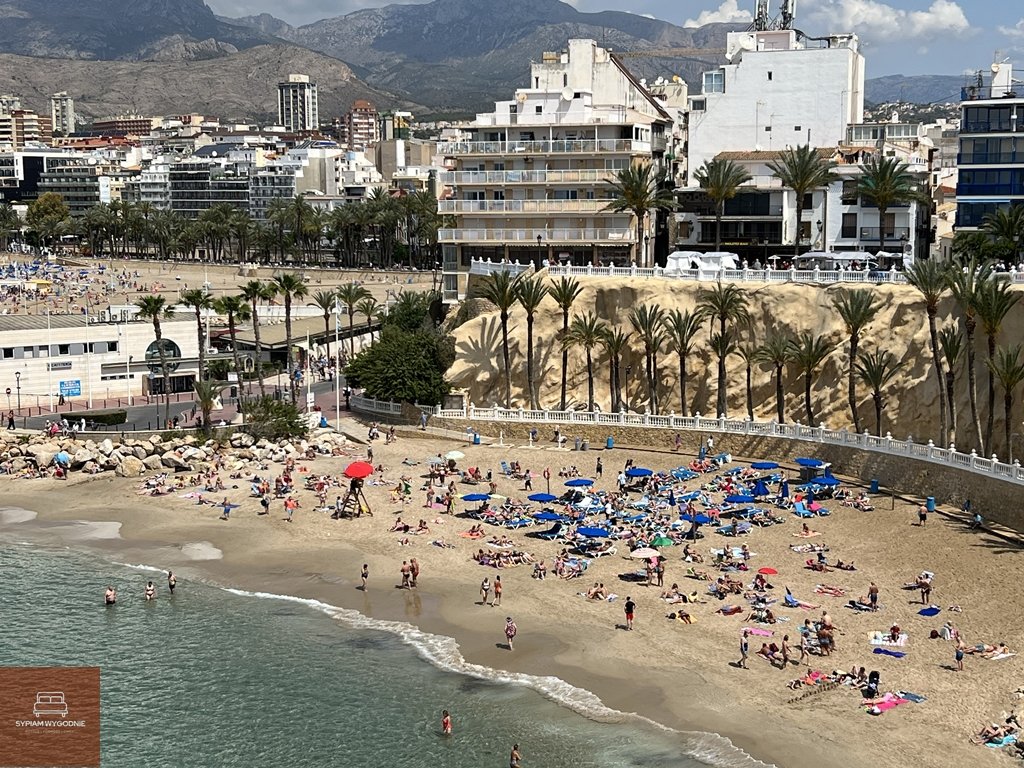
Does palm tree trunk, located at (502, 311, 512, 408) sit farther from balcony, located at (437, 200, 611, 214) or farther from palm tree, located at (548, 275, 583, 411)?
balcony, located at (437, 200, 611, 214)

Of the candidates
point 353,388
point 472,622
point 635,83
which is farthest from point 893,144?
point 472,622

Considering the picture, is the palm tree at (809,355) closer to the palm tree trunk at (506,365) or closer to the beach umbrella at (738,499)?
the beach umbrella at (738,499)

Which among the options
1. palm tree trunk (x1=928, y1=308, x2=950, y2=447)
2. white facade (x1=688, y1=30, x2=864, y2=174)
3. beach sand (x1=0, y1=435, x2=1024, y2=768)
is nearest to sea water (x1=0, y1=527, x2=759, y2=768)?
beach sand (x1=0, y1=435, x2=1024, y2=768)

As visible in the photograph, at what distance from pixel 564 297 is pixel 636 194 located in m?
9.49

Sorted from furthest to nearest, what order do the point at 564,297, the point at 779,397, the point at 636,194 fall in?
the point at 636,194 < the point at 564,297 < the point at 779,397

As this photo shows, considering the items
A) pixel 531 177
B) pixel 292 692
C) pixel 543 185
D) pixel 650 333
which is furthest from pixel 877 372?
pixel 292 692

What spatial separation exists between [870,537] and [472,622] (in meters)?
15.6

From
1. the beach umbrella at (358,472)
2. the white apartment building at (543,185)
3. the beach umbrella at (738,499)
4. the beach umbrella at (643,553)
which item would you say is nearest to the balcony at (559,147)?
the white apartment building at (543,185)

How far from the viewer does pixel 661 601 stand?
38.0 meters

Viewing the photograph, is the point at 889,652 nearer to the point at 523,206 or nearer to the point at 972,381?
the point at 972,381

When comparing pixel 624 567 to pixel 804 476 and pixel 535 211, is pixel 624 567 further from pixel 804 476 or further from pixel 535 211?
pixel 535 211

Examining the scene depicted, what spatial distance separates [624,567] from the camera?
41.4 metres

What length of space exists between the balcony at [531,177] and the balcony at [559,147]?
118 cm

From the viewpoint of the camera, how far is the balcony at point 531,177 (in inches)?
2771
